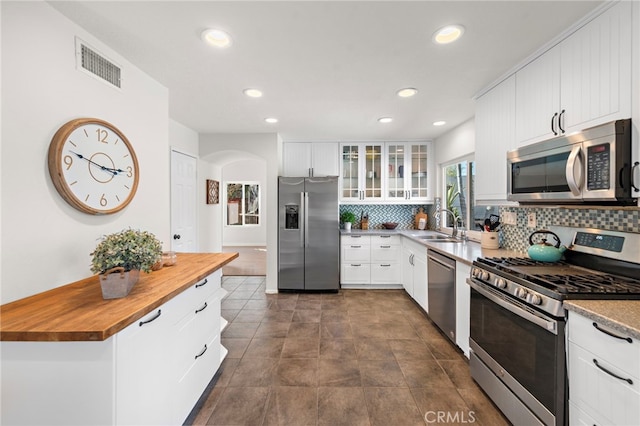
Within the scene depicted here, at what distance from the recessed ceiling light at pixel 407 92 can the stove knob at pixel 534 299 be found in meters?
1.93

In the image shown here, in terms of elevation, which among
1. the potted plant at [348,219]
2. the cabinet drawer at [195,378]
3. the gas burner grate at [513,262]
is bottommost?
the cabinet drawer at [195,378]

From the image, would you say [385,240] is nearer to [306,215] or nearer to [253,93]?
[306,215]

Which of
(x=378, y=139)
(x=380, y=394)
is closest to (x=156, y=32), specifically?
(x=380, y=394)

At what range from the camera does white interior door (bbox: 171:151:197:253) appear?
3.59m

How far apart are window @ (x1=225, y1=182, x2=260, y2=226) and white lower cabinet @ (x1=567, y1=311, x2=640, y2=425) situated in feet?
27.2

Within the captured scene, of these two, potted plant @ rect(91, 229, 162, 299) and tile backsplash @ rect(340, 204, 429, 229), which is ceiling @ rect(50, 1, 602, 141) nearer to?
potted plant @ rect(91, 229, 162, 299)

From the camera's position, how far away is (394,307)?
143 inches

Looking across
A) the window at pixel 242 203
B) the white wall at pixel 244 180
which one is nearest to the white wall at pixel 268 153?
the white wall at pixel 244 180

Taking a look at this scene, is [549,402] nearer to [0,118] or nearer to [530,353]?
[530,353]

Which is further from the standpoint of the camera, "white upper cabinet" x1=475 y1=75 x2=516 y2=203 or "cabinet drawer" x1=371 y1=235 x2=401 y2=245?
"cabinet drawer" x1=371 y1=235 x2=401 y2=245

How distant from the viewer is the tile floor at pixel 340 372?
1800 millimetres

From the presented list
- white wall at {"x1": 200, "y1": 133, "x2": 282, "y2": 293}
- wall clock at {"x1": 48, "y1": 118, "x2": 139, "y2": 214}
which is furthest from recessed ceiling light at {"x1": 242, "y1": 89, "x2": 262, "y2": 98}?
white wall at {"x1": 200, "y1": 133, "x2": 282, "y2": 293}

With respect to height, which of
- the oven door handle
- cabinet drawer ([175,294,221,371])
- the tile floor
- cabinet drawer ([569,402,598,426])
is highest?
the oven door handle

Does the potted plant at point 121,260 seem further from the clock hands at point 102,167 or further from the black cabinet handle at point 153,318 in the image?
the clock hands at point 102,167
